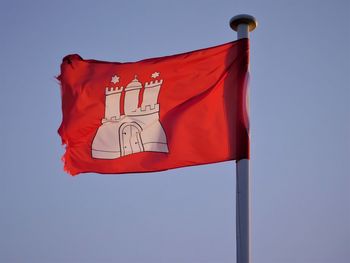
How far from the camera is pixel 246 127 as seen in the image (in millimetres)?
11383

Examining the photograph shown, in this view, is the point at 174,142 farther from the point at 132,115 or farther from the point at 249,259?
the point at 249,259

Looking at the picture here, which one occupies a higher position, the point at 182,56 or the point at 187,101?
the point at 182,56

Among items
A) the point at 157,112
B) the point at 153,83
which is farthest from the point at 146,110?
the point at 153,83

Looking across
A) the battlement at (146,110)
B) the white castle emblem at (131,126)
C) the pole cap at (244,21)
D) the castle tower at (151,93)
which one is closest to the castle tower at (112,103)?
the white castle emblem at (131,126)

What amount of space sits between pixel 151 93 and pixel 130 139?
42.4 inches

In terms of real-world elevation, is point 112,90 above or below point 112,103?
above

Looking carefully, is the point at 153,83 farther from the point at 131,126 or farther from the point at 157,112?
the point at 131,126

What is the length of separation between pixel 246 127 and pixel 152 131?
2136 mm

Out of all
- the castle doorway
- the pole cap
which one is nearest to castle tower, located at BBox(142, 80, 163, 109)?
the castle doorway

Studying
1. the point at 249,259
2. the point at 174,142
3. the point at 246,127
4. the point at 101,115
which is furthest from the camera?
the point at 101,115

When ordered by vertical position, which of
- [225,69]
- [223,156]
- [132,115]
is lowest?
[223,156]

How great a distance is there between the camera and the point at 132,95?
514 inches

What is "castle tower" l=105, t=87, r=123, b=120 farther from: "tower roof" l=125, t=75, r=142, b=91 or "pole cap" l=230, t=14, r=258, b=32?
"pole cap" l=230, t=14, r=258, b=32

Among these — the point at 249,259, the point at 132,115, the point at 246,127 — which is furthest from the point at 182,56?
the point at 249,259
